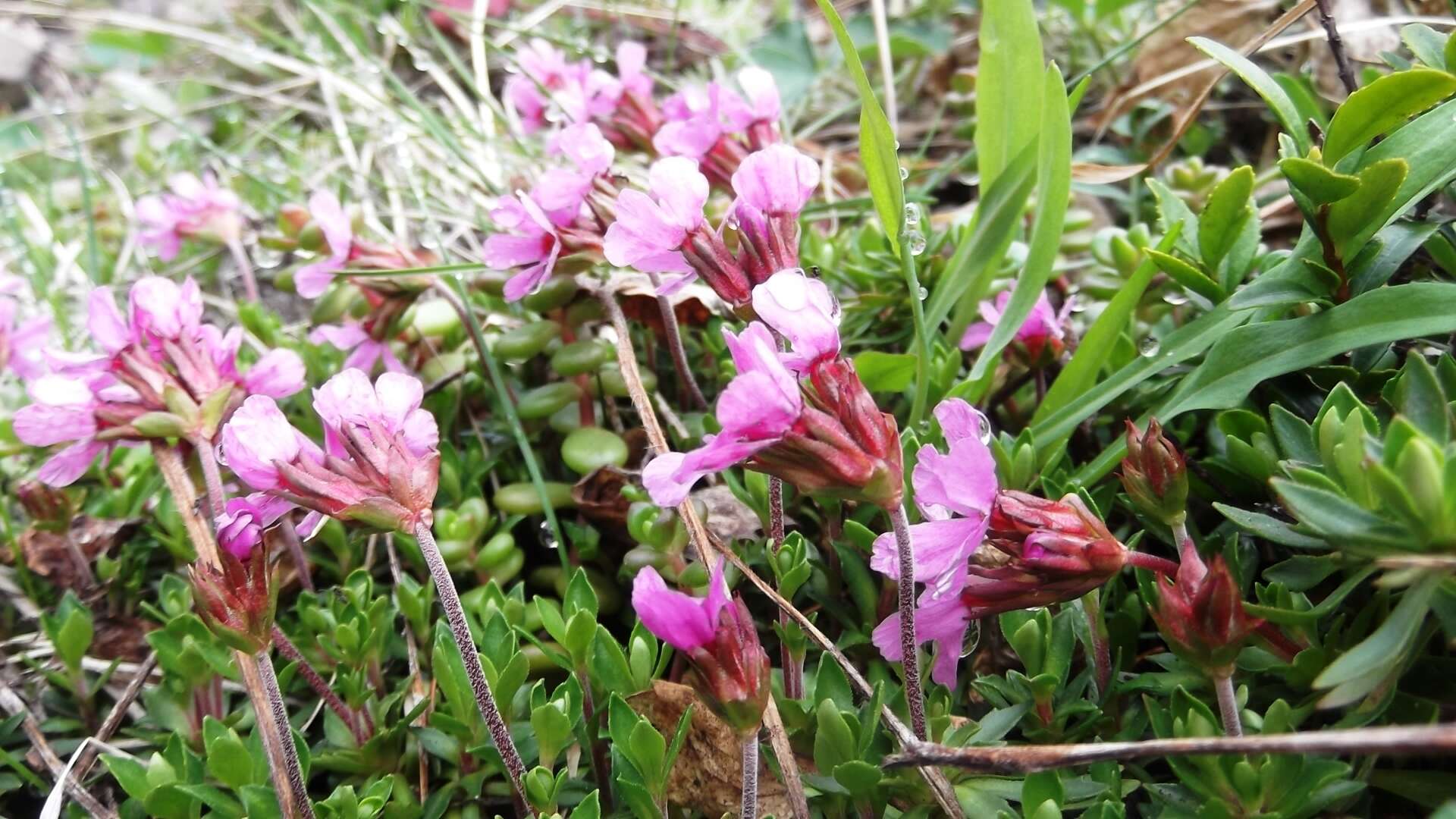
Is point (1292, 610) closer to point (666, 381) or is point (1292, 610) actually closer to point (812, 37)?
point (666, 381)

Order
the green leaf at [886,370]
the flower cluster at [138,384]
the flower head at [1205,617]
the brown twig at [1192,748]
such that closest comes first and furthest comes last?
1. the brown twig at [1192,748]
2. the flower head at [1205,617]
3. the flower cluster at [138,384]
4. the green leaf at [886,370]

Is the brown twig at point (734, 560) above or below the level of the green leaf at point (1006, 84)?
below

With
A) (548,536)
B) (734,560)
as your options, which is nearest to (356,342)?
(548,536)

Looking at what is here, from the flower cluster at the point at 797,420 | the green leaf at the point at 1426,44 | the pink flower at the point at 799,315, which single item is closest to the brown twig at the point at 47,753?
the flower cluster at the point at 797,420

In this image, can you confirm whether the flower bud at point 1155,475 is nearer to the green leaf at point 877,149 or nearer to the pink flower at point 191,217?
the green leaf at point 877,149

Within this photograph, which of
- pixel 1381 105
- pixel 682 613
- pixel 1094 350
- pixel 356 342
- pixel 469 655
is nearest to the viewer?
pixel 682 613

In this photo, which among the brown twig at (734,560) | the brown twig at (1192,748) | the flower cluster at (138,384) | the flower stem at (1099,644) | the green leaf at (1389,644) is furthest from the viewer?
the flower cluster at (138,384)

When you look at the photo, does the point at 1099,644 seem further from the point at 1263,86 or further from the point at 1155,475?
the point at 1263,86

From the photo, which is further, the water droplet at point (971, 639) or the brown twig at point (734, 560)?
the water droplet at point (971, 639)
